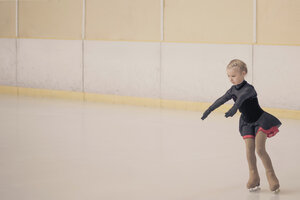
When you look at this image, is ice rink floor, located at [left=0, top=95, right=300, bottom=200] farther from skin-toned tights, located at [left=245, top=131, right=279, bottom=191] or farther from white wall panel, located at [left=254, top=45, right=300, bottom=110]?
white wall panel, located at [left=254, top=45, right=300, bottom=110]

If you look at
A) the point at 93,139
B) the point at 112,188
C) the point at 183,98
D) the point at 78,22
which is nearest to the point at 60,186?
the point at 112,188

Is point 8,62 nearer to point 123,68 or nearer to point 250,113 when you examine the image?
point 123,68

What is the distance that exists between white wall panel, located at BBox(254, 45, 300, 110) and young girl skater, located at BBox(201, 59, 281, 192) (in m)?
5.08

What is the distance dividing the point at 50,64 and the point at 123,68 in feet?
6.87

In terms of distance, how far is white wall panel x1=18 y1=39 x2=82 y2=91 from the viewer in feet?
43.7

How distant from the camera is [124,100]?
12484mm

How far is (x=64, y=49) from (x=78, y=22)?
0.67 metres

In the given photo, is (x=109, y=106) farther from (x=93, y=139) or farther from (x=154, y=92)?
(x=93, y=139)

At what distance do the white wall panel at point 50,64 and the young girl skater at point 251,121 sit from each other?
26.7ft

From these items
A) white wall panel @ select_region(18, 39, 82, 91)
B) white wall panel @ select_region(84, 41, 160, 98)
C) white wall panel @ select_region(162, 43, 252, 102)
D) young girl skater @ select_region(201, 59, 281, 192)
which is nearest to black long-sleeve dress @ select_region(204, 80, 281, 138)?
young girl skater @ select_region(201, 59, 281, 192)

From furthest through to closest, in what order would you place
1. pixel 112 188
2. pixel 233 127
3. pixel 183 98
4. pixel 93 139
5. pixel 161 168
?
pixel 183 98 < pixel 233 127 < pixel 93 139 < pixel 161 168 < pixel 112 188

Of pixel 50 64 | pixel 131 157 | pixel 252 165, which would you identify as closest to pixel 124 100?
pixel 50 64

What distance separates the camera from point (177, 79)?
11727 millimetres

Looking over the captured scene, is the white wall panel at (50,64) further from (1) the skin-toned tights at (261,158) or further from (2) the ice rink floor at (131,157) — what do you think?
(1) the skin-toned tights at (261,158)
